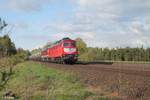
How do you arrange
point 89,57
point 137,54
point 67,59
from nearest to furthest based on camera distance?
point 67,59 < point 137,54 < point 89,57

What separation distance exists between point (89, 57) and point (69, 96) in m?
73.3

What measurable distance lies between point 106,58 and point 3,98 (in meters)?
76.8

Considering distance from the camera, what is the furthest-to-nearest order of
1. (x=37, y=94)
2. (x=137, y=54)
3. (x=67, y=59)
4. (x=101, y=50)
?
(x=101, y=50), (x=137, y=54), (x=67, y=59), (x=37, y=94)

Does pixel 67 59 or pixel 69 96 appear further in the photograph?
pixel 67 59

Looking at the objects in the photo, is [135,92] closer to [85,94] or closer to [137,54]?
[85,94]

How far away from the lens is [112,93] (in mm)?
14352

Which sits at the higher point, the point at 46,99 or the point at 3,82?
the point at 3,82

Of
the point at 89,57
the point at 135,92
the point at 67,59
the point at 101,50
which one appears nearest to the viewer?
the point at 135,92

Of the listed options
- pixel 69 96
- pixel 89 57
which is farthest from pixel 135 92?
pixel 89 57

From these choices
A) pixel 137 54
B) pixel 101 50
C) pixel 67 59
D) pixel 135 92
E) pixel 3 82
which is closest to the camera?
pixel 3 82

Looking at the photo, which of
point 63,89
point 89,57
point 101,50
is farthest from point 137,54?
point 63,89

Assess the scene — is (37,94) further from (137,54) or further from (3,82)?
(137,54)

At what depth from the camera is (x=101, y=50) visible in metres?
98.5

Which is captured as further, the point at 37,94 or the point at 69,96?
the point at 37,94
